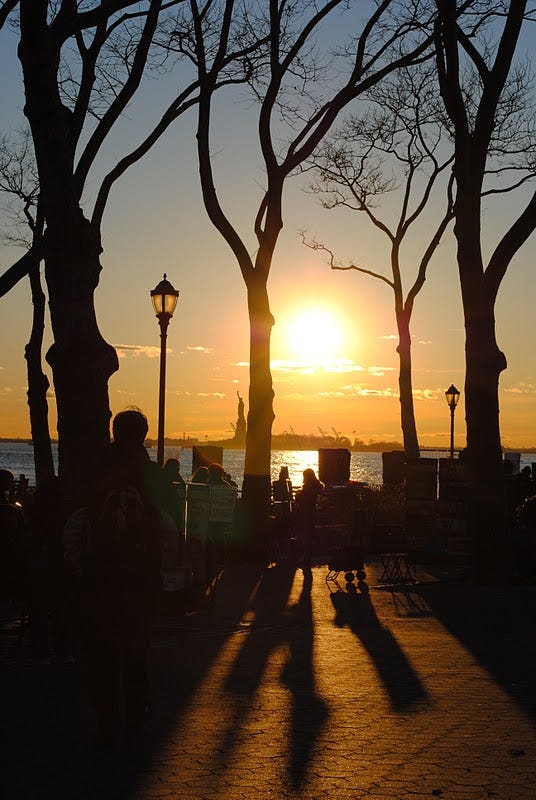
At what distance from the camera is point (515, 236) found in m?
21.0

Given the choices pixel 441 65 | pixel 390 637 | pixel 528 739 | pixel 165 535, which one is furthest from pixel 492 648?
pixel 441 65

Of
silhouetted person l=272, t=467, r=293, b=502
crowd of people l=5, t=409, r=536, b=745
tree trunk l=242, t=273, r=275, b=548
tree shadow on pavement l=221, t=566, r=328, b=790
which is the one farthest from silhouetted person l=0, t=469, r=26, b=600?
silhouetted person l=272, t=467, r=293, b=502

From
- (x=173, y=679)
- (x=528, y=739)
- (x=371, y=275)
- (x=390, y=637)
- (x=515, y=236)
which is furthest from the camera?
(x=371, y=275)

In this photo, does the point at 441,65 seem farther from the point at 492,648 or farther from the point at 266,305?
the point at 492,648

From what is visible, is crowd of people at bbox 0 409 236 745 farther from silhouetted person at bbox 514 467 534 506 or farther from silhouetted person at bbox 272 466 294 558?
silhouetted person at bbox 272 466 294 558

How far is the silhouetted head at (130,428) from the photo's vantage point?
8297 mm

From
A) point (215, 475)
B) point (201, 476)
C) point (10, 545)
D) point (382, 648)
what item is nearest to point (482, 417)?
point (215, 475)

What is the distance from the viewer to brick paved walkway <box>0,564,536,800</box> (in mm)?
7074

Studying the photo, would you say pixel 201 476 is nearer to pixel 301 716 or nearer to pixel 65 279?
pixel 65 279

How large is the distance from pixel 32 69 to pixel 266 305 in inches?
491

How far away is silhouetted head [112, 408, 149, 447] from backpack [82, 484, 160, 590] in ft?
1.02

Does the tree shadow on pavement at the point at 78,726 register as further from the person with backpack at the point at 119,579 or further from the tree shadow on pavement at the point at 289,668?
the tree shadow on pavement at the point at 289,668

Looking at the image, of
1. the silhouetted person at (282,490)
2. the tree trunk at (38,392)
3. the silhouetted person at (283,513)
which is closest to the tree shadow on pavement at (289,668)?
the silhouetted person at (283,513)

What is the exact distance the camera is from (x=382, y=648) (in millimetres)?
12875
